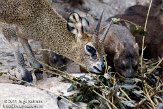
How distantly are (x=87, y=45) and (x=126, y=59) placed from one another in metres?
1.00

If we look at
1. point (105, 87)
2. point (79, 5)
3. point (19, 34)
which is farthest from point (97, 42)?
point (79, 5)

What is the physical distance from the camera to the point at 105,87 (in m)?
6.68

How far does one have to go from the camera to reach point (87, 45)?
→ 23.6 ft

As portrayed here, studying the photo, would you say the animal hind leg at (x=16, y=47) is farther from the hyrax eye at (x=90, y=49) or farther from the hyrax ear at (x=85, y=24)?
the hyrax ear at (x=85, y=24)

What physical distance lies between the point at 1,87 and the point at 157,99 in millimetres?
1946

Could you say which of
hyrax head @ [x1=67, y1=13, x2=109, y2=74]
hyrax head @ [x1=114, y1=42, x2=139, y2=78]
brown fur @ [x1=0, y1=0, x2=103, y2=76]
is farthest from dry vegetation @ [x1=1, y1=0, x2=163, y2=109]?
brown fur @ [x1=0, y1=0, x2=103, y2=76]

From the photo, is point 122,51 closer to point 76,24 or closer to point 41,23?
point 76,24

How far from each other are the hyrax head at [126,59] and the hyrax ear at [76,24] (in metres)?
0.93

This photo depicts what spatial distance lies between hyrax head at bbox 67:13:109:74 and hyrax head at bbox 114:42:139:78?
60 centimetres

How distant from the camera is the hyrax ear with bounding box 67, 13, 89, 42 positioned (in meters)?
7.05

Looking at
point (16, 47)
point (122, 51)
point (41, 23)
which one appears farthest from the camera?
point (122, 51)

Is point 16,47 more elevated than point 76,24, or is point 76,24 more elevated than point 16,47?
point 76,24

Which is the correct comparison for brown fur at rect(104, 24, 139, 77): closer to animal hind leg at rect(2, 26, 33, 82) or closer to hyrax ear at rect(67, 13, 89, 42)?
hyrax ear at rect(67, 13, 89, 42)

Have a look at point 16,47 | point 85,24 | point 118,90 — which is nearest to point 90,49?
point 85,24
